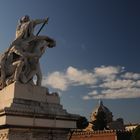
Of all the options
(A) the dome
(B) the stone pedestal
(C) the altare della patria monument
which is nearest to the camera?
(B) the stone pedestal

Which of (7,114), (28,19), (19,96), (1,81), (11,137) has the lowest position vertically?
(11,137)

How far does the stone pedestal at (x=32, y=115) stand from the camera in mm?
7688

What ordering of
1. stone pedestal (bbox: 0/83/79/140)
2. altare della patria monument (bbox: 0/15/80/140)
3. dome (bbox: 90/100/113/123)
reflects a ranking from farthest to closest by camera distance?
dome (bbox: 90/100/113/123), altare della patria monument (bbox: 0/15/80/140), stone pedestal (bbox: 0/83/79/140)

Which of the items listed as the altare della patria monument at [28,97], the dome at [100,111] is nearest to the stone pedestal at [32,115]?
the altare della patria monument at [28,97]

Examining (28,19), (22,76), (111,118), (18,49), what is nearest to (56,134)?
(22,76)

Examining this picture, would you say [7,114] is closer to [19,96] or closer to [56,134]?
[19,96]

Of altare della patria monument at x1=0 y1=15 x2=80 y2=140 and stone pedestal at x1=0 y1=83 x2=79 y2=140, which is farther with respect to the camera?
altare della patria monument at x1=0 y1=15 x2=80 y2=140

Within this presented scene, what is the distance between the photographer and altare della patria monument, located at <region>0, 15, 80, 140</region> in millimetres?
7789

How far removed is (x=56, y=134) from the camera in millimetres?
8477

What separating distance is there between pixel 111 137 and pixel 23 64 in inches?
1480

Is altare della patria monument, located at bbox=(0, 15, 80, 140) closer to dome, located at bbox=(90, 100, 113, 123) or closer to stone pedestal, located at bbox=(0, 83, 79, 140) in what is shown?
stone pedestal, located at bbox=(0, 83, 79, 140)

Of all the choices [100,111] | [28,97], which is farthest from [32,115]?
[100,111]

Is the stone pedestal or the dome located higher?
the dome

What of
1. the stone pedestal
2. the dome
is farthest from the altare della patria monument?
the dome
